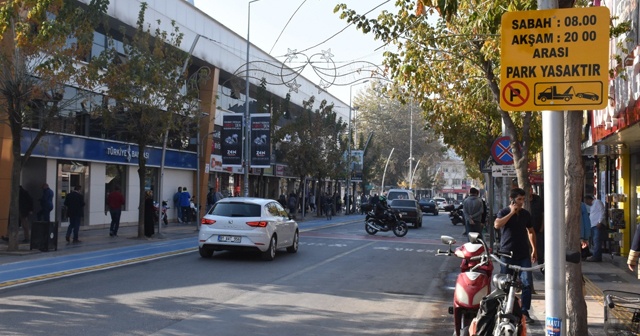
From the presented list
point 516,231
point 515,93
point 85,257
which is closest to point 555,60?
point 515,93

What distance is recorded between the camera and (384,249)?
69.8 ft

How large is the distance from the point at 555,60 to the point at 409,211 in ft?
101

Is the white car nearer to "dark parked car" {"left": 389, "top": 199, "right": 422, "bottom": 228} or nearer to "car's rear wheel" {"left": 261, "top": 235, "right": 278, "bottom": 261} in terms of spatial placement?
"car's rear wheel" {"left": 261, "top": 235, "right": 278, "bottom": 261}

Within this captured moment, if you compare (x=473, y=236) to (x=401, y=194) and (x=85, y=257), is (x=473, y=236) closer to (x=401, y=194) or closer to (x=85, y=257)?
(x=85, y=257)

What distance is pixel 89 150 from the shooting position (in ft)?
93.4

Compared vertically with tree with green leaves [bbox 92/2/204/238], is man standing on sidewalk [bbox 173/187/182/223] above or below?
below

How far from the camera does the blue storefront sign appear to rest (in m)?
25.0

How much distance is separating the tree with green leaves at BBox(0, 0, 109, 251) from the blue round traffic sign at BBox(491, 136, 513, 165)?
10.9 metres

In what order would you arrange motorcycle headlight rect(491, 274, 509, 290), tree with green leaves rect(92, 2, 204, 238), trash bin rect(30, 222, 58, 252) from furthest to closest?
tree with green leaves rect(92, 2, 204, 238) < trash bin rect(30, 222, 58, 252) < motorcycle headlight rect(491, 274, 509, 290)

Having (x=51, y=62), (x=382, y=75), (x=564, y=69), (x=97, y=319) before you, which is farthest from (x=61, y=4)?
(x=564, y=69)

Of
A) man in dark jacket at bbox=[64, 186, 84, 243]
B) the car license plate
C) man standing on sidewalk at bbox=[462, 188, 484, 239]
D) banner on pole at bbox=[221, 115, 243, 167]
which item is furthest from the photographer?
banner on pole at bbox=[221, 115, 243, 167]

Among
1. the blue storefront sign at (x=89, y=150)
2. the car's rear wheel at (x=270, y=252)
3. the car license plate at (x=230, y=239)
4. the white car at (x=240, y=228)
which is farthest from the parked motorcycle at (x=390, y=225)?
the car license plate at (x=230, y=239)

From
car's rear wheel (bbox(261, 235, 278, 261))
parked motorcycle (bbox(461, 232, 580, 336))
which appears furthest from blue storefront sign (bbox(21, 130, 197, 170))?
parked motorcycle (bbox(461, 232, 580, 336))

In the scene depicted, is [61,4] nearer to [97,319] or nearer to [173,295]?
[173,295]
